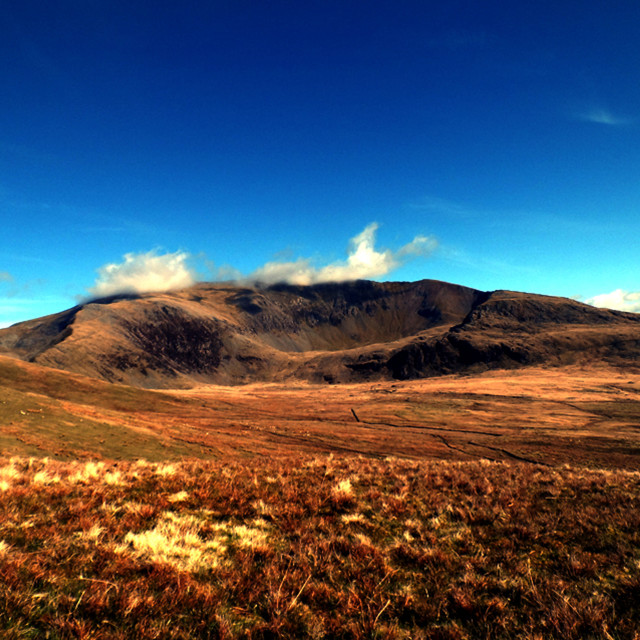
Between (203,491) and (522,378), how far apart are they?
115965 millimetres

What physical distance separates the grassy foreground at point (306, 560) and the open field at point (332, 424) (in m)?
14.8

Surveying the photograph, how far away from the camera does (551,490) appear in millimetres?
9852

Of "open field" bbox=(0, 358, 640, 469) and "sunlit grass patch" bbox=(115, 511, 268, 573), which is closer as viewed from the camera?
"sunlit grass patch" bbox=(115, 511, 268, 573)

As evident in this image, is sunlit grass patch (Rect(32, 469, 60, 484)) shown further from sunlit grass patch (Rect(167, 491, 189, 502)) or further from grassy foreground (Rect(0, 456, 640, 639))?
sunlit grass patch (Rect(167, 491, 189, 502))

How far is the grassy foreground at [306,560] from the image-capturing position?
147 inches

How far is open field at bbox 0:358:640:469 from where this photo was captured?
80.5ft

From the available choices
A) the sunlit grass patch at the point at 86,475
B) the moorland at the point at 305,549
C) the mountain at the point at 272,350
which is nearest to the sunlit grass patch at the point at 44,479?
the moorland at the point at 305,549

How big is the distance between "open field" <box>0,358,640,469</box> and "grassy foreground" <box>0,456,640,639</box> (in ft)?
48.6

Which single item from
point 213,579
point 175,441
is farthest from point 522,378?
point 213,579

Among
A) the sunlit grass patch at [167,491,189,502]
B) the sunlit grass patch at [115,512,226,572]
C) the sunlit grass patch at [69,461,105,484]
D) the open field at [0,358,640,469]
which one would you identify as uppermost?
the sunlit grass patch at [115,512,226,572]

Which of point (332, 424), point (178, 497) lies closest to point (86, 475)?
point (178, 497)

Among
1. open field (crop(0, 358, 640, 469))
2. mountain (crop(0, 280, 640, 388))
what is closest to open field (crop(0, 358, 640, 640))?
open field (crop(0, 358, 640, 469))

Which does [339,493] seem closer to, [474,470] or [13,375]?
[474,470]

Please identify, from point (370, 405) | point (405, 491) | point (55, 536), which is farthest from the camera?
point (370, 405)
